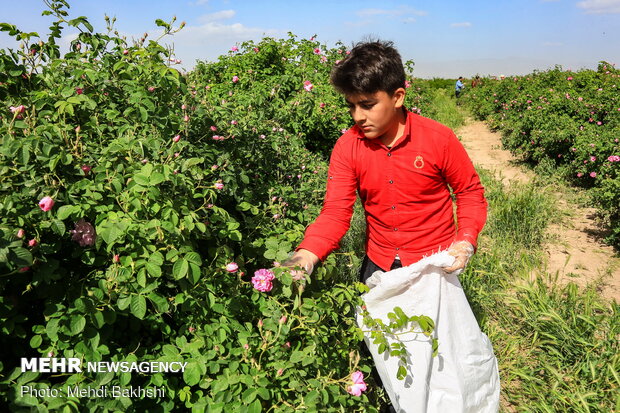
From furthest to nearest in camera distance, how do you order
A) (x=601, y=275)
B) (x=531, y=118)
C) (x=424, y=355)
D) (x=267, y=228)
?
(x=531, y=118)
(x=601, y=275)
(x=267, y=228)
(x=424, y=355)

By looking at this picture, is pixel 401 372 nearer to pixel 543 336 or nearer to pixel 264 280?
pixel 264 280

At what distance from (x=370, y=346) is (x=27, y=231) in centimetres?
120

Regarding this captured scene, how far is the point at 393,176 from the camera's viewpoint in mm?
1670

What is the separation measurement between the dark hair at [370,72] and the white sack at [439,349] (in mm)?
639

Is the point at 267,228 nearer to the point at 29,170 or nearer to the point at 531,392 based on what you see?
the point at 29,170

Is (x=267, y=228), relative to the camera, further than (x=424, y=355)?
Yes

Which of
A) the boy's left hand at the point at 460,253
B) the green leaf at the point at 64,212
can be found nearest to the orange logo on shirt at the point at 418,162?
the boy's left hand at the point at 460,253

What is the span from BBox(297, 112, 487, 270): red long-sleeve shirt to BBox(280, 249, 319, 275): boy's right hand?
0.13m

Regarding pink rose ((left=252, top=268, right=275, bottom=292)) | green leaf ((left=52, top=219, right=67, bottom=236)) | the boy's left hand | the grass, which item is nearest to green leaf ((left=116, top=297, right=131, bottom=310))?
green leaf ((left=52, top=219, right=67, bottom=236))

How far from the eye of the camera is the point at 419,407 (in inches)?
60.9

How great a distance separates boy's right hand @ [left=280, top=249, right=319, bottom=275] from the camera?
1.41 metres

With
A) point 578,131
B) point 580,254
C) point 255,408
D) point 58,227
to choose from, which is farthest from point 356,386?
point 578,131

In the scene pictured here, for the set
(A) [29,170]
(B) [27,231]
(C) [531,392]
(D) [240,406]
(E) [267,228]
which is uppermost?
(A) [29,170]

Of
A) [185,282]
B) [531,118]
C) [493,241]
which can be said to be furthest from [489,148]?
[185,282]
